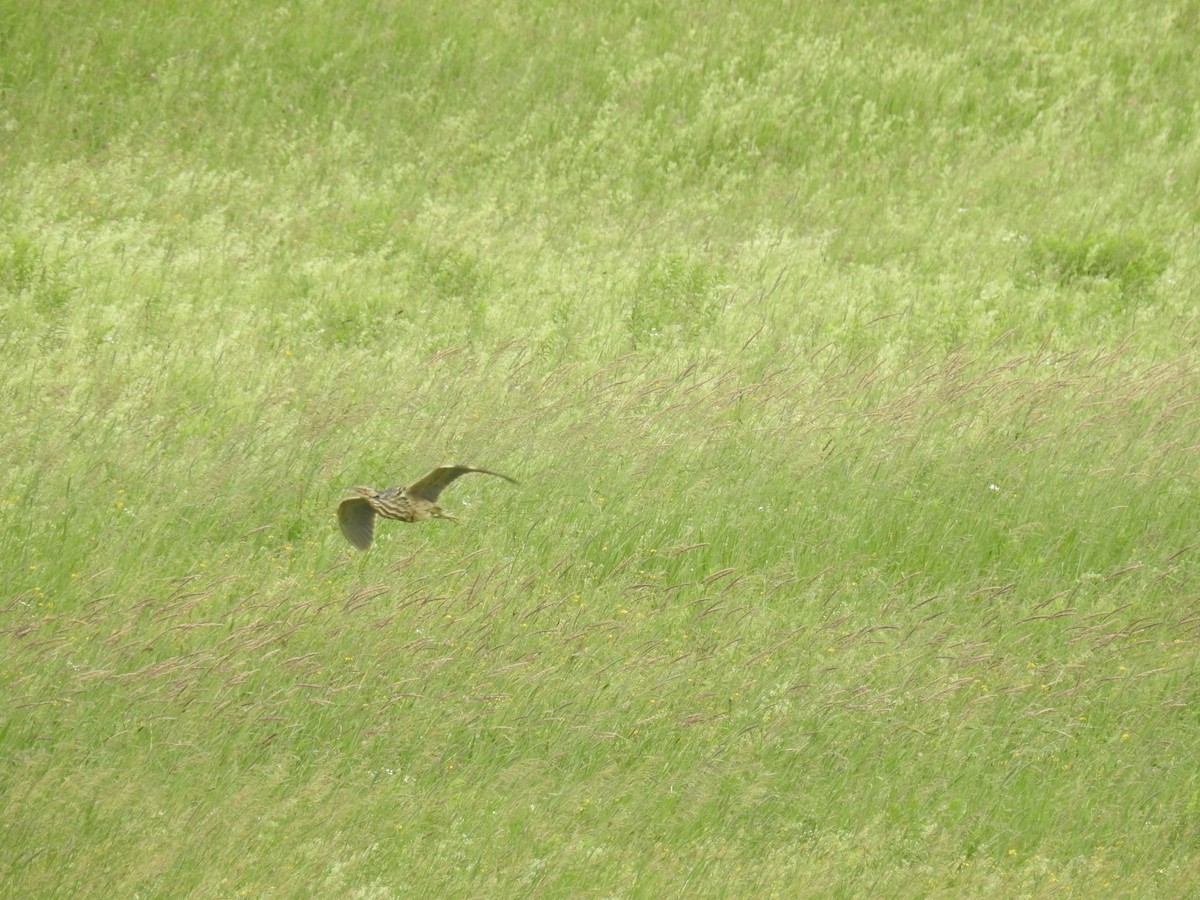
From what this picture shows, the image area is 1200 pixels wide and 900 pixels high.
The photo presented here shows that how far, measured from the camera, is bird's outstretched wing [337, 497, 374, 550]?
610cm

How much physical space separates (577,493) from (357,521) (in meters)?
1.22

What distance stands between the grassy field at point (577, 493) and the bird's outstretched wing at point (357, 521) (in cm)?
17

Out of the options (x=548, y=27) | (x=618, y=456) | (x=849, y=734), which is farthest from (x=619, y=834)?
(x=548, y=27)

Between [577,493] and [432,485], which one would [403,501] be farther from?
[577,493]

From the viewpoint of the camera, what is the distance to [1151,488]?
729 cm

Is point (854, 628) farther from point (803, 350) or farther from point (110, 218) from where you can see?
point (110, 218)


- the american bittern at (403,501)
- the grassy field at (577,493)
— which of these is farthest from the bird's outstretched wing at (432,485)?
the grassy field at (577,493)

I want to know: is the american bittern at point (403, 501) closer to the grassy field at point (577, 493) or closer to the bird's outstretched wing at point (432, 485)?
the bird's outstretched wing at point (432, 485)

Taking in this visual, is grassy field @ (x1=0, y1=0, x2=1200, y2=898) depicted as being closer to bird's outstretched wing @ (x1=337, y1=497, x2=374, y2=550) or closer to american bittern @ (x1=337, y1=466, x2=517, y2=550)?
bird's outstretched wing @ (x1=337, y1=497, x2=374, y2=550)

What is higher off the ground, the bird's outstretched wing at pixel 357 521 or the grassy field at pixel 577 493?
the bird's outstretched wing at pixel 357 521

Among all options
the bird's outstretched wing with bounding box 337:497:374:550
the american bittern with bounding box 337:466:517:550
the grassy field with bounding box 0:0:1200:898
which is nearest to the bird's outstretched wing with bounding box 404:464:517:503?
the american bittern with bounding box 337:466:517:550

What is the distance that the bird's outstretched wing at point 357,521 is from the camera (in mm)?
6102

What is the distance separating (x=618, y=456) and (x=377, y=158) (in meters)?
6.15

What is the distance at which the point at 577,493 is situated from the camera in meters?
7.00
